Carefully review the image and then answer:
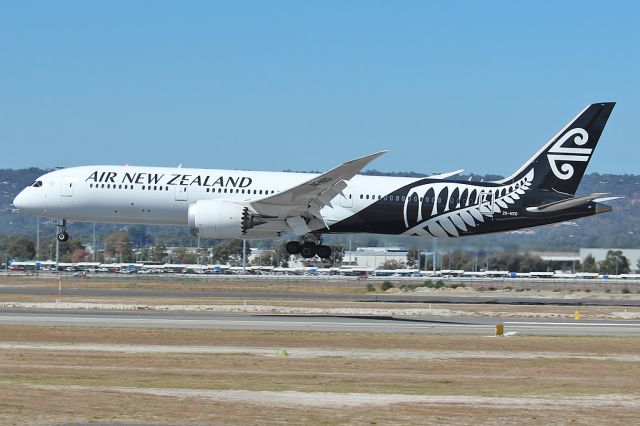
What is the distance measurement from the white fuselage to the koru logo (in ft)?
23.2

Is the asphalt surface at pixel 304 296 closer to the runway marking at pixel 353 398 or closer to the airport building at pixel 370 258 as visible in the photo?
the runway marking at pixel 353 398

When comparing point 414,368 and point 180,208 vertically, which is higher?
point 180,208

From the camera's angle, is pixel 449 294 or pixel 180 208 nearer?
pixel 180 208

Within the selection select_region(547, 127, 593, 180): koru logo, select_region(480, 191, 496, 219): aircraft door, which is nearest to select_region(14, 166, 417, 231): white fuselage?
select_region(480, 191, 496, 219): aircraft door

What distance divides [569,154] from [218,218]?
17.4 m

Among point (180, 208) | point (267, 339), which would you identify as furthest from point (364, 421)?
point (180, 208)

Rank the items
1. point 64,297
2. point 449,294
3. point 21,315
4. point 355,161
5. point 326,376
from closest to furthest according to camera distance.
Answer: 1. point 326,376
2. point 21,315
3. point 355,161
4. point 64,297
5. point 449,294

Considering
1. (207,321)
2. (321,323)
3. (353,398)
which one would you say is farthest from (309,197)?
(353,398)

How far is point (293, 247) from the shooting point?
164 feet

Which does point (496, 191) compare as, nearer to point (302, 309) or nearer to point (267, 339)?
point (302, 309)

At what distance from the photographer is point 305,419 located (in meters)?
17.9

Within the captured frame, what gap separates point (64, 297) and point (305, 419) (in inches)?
1475

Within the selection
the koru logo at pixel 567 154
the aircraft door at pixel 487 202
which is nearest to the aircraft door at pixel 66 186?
the aircraft door at pixel 487 202

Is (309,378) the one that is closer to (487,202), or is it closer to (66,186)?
(487,202)
